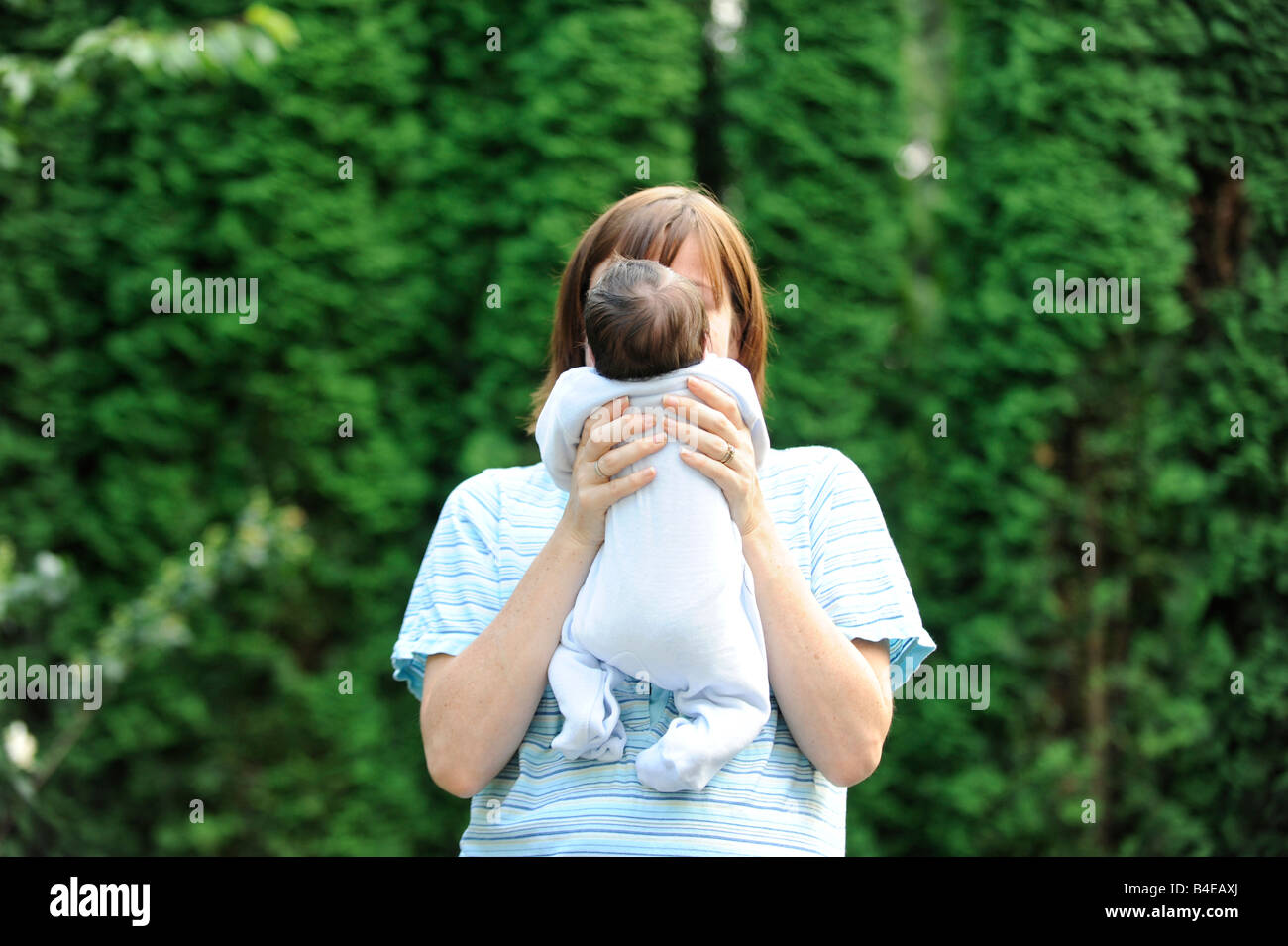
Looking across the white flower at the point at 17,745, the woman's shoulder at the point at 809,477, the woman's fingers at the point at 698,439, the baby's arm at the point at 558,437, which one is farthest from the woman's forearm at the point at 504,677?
the white flower at the point at 17,745

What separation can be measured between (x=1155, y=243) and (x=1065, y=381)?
2.05 feet

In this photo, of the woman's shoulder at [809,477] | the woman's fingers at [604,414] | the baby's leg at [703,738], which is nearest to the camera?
the baby's leg at [703,738]

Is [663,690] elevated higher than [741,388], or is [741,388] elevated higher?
[741,388]

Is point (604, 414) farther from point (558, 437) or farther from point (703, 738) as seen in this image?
point (703, 738)

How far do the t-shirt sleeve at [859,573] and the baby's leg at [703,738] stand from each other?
0.20 m

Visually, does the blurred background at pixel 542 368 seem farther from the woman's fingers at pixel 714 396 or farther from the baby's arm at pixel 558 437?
the woman's fingers at pixel 714 396

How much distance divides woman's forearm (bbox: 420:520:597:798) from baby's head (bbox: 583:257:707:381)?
266 mm

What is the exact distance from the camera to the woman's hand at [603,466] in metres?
1.57

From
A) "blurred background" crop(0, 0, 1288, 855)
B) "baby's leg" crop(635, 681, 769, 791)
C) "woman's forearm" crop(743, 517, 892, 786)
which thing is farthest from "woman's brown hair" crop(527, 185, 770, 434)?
"blurred background" crop(0, 0, 1288, 855)

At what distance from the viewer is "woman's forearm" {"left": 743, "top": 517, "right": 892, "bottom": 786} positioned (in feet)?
5.13

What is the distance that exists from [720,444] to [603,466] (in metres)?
0.17

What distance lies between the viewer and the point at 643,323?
159 cm

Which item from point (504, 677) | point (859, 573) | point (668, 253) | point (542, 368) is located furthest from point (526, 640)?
point (542, 368)
